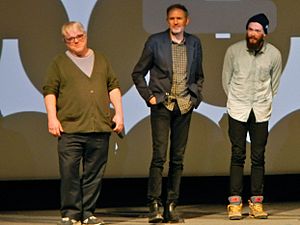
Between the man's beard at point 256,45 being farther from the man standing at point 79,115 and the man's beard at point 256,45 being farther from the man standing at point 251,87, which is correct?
the man standing at point 79,115

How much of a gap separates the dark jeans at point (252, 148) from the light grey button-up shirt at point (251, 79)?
0.06 meters

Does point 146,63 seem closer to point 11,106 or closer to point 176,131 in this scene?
point 176,131

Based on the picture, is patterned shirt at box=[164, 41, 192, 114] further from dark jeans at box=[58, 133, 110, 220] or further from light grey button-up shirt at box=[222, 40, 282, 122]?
dark jeans at box=[58, 133, 110, 220]

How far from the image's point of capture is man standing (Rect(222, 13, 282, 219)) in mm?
5848

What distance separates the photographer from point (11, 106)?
6457 mm

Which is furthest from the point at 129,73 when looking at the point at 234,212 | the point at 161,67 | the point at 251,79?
the point at 234,212

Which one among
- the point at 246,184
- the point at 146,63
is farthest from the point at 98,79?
the point at 246,184

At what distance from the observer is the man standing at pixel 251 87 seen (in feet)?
19.2

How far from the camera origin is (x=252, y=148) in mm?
5957

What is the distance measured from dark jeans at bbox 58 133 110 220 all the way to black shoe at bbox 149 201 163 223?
17.1 inches

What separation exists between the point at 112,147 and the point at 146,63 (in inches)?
47.6

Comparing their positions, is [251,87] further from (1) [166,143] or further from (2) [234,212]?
(2) [234,212]

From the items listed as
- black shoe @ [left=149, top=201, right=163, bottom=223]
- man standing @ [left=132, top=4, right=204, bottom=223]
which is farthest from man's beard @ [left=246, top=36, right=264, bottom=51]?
black shoe @ [left=149, top=201, right=163, bottom=223]

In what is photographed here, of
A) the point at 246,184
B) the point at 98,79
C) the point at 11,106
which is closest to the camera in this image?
the point at 98,79
